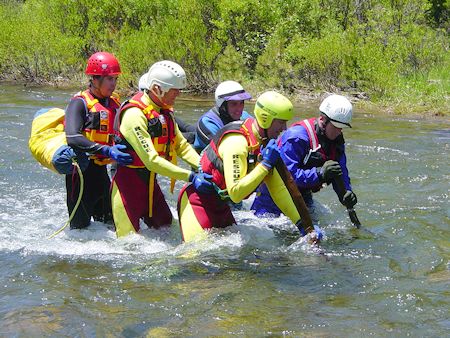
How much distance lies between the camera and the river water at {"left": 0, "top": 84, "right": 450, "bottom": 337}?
452 centimetres

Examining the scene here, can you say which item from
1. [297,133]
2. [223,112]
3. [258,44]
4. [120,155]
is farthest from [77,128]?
[258,44]

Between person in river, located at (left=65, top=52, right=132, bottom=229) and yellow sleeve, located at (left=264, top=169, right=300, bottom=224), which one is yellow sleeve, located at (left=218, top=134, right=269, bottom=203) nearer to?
yellow sleeve, located at (left=264, top=169, right=300, bottom=224)

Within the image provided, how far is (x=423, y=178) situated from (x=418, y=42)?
11850 mm

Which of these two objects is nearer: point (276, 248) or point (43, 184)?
point (276, 248)

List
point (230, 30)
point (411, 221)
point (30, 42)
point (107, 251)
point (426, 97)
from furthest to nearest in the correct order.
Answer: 1. point (30, 42)
2. point (230, 30)
3. point (426, 97)
4. point (411, 221)
5. point (107, 251)

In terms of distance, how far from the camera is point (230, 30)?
972 inches

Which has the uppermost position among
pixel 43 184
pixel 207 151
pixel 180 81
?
pixel 180 81

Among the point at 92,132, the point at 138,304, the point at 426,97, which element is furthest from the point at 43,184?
the point at 426,97

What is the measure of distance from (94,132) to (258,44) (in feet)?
62.1

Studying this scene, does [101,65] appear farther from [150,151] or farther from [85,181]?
[85,181]

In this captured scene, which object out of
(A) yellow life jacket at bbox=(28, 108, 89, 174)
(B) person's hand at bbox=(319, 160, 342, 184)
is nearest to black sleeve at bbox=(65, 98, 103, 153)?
(A) yellow life jacket at bbox=(28, 108, 89, 174)

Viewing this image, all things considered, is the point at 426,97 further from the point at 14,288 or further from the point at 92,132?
the point at 14,288

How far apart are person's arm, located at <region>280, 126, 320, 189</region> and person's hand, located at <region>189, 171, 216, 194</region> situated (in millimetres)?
987

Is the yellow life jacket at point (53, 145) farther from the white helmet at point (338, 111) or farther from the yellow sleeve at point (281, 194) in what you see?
the white helmet at point (338, 111)
